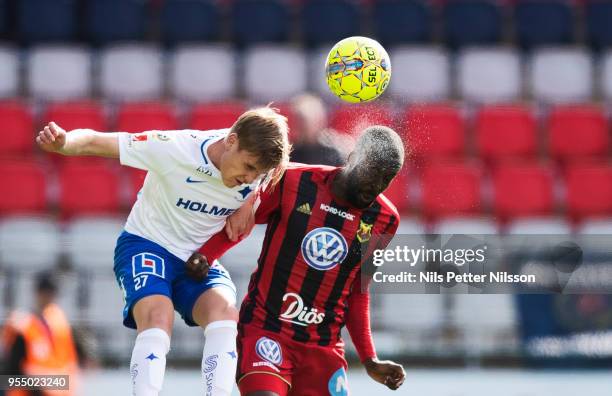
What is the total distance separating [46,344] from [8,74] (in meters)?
4.35

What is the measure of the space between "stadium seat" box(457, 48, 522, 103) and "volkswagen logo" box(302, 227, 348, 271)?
7171mm

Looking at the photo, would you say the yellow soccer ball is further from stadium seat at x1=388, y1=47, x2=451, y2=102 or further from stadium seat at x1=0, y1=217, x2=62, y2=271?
stadium seat at x1=388, y1=47, x2=451, y2=102

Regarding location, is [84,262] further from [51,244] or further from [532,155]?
[532,155]

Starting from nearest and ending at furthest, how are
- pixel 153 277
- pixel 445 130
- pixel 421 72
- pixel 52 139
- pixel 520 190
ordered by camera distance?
1. pixel 52 139
2. pixel 153 277
3. pixel 520 190
4. pixel 445 130
5. pixel 421 72

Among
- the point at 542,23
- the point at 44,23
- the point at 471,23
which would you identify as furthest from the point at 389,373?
the point at 542,23

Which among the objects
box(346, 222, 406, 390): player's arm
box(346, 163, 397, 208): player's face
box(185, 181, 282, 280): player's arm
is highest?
box(346, 163, 397, 208): player's face

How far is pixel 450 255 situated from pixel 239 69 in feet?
17.0

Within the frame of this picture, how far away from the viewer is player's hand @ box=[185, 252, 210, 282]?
4867 mm

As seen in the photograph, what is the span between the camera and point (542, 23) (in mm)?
12492

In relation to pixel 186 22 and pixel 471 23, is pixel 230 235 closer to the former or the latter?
pixel 186 22

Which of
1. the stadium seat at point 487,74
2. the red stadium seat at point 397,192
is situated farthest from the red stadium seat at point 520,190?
the stadium seat at point 487,74

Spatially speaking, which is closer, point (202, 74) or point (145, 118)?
point (145, 118)

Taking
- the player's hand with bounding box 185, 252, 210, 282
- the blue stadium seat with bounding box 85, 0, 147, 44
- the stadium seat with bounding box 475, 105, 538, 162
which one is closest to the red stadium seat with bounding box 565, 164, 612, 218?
the stadium seat with bounding box 475, 105, 538, 162

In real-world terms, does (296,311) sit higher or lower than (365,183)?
lower
